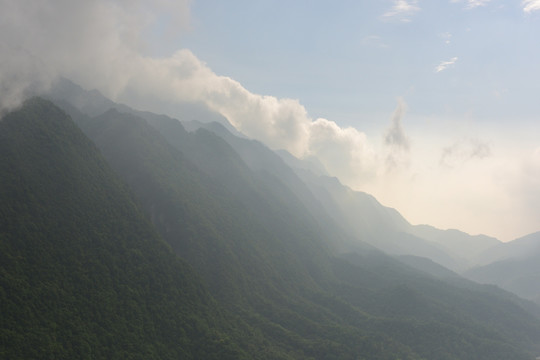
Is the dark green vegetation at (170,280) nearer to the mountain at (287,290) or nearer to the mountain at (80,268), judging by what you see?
the mountain at (80,268)

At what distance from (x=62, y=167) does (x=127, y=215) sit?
2480 centimetres

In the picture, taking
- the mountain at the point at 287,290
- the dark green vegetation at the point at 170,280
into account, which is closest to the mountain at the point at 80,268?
the dark green vegetation at the point at 170,280

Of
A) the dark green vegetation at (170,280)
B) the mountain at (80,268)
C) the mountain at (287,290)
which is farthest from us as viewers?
the mountain at (287,290)

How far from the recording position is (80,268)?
85.1m

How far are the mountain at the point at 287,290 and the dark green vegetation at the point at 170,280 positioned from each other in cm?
63

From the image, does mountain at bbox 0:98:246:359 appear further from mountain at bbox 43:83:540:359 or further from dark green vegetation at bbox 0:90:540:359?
mountain at bbox 43:83:540:359

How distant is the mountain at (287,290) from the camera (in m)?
120

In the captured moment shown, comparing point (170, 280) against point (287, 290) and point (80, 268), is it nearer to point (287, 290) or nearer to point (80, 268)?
point (80, 268)

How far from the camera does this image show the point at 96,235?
315 feet

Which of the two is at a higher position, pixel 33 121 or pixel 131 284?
pixel 33 121

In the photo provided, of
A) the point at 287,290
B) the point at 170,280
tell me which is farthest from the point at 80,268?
the point at 287,290

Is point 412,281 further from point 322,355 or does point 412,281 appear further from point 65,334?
point 65,334

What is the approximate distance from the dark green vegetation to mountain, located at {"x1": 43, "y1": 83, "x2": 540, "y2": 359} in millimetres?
633

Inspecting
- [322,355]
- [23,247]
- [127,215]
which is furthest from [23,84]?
[322,355]
